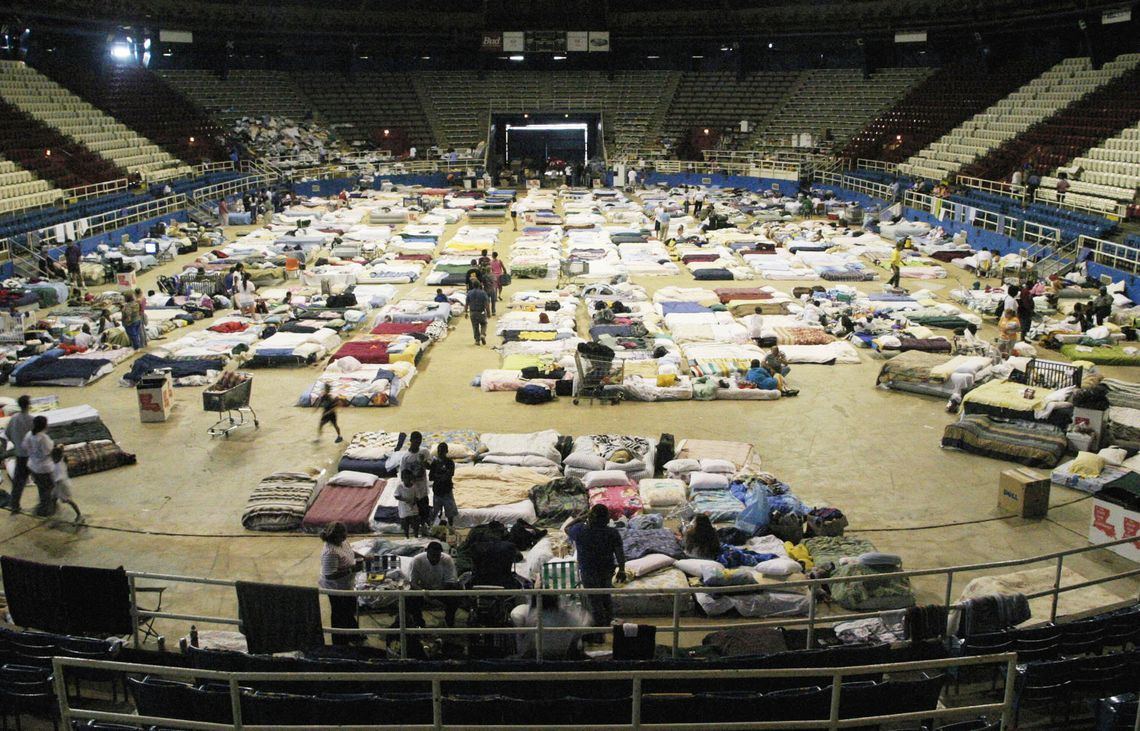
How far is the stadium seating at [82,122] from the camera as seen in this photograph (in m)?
38.9

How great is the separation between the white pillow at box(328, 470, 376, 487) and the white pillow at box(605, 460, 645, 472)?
3224mm

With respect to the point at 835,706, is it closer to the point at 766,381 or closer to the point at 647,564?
the point at 647,564

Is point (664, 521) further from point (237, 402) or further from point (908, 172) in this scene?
point (908, 172)

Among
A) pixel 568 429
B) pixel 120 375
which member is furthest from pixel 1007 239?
pixel 120 375

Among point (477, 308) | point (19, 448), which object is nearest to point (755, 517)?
point (19, 448)

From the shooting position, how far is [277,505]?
12.2m

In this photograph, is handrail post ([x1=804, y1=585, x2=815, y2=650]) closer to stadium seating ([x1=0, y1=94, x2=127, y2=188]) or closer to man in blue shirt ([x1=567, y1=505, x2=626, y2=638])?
man in blue shirt ([x1=567, y1=505, x2=626, y2=638])

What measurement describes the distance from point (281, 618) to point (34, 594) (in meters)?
→ 2.50

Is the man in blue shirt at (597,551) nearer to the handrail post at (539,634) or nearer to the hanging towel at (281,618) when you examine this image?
the handrail post at (539,634)

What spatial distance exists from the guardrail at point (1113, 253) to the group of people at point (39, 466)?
22997 millimetres

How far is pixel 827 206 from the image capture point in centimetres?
4094

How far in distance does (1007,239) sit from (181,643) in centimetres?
2761

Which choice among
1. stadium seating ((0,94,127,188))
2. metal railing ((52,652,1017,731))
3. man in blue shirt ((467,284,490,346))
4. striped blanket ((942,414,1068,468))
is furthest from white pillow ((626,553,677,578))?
stadium seating ((0,94,127,188))

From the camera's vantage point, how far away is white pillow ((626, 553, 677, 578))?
1065 cm
